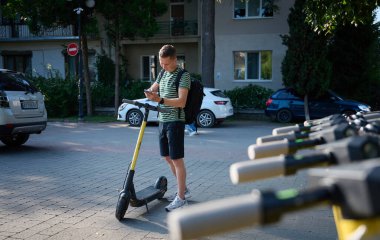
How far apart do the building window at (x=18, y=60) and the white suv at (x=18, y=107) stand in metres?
20.5

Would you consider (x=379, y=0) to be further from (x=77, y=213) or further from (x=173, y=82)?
(x=77, y=213)

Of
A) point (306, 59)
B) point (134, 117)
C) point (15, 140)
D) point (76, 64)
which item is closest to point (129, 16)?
point (134, 117)

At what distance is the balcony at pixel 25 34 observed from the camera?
2825cm

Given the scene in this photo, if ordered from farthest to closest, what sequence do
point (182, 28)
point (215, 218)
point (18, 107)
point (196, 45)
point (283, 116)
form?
1. point (196, 45)
2. point (182, 28)
3. point (283, 116)
4. point (18, 107)
5. point (215, 218)

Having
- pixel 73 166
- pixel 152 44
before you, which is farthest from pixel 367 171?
pixel 152 44

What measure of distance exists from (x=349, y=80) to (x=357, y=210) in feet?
70.1

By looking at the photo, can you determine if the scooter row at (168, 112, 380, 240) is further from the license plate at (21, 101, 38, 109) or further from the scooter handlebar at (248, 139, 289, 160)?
the license plate at (21, 101, 38, 109)

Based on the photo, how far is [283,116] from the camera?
18266 mm

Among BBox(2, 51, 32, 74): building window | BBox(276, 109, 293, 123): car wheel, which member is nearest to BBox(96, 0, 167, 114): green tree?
BBox(276, 109, 293, 123): car wheel

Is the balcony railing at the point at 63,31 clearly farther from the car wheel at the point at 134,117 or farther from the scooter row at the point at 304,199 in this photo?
the scooter row at the point at 304,199

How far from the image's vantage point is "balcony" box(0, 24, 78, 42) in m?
28.2

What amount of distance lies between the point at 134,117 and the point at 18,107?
7450 millimetres

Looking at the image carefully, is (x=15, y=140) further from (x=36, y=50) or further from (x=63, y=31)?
(x=36, y=50)

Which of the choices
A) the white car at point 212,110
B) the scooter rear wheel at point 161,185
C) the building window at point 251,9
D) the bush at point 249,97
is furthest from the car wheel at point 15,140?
the building window at point 251,9
